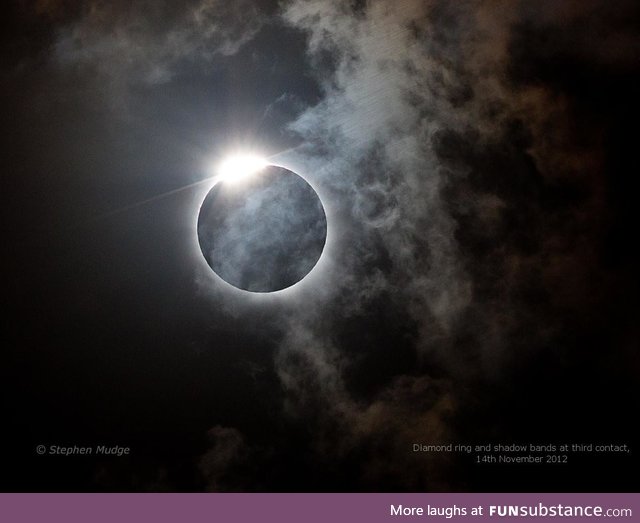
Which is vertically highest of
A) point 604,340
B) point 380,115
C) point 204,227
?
point 380,115

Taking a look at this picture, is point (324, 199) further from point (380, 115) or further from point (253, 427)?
point (253, 427)

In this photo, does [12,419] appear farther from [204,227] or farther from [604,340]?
[604,340]

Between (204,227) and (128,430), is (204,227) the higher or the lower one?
the higher one

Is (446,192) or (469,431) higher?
(446,192)

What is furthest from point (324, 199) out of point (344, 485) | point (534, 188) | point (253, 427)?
point (344, 485)

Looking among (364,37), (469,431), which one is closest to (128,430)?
(469,431)

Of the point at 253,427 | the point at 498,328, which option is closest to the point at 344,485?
the point at 253,427

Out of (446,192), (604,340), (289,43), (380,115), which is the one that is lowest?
(604,340)

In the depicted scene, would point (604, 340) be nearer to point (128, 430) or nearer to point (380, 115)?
point (380, 115)
